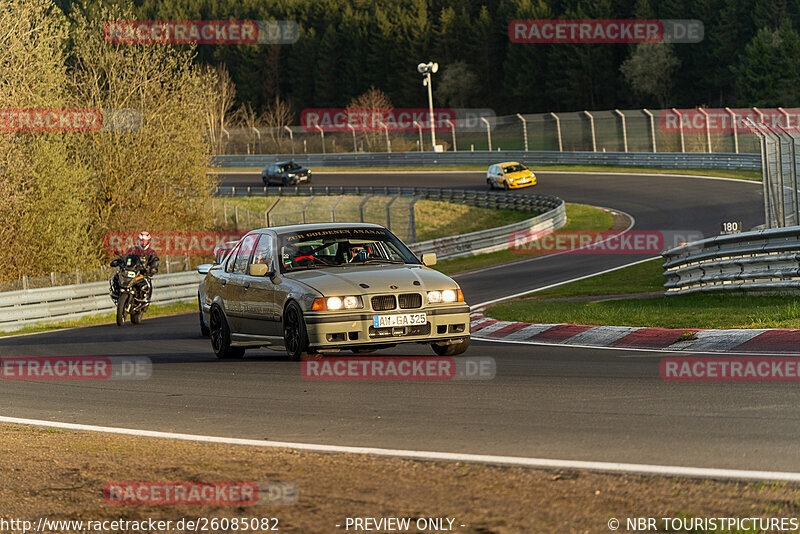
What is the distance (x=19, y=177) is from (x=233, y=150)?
6045 centimetres

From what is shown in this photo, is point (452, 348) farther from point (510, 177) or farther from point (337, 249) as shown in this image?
point (510, 177)

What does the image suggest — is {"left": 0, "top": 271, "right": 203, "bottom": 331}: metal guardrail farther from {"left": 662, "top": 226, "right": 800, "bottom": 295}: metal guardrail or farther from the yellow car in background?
the yellow car in background

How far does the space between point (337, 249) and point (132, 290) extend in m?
11.5

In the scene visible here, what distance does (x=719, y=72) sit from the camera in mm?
92000

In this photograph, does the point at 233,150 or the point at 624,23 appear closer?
the point at 233,150

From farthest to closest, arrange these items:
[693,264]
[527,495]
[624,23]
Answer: [624,23]
[693,264]
[527,495]

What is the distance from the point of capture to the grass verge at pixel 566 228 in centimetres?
3304

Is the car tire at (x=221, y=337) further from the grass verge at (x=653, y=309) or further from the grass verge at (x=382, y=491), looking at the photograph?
the grass verge at (x=382, y=491)

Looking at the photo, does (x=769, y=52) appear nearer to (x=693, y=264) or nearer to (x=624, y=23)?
(x=624, y=23)

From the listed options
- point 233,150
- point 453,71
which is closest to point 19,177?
point 233,150

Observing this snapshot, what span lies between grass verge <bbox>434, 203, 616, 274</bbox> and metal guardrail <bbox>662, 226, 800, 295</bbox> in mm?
13818

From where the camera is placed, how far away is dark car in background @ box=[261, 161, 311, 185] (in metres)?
65.6

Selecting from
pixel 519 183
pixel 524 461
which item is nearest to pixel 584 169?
pixel 519 183

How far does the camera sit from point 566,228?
40.1m
